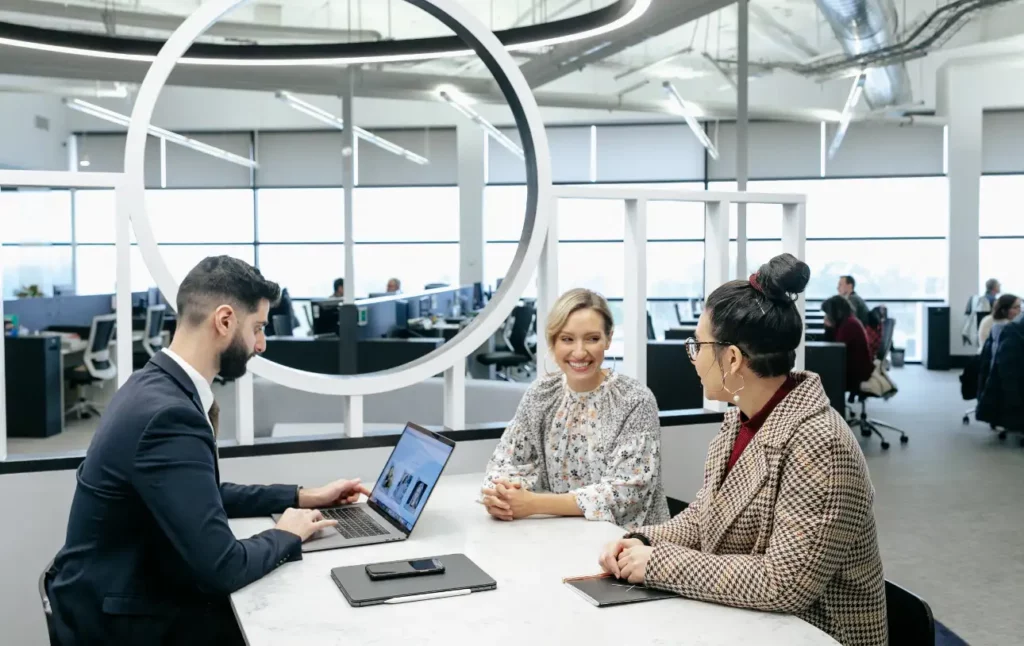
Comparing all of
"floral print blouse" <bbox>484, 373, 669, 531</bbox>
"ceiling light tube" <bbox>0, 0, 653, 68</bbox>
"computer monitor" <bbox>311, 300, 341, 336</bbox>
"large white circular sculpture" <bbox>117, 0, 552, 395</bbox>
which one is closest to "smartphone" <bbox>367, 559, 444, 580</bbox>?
"floral print blouse" <bbox>484, 373, 669, 531</bbox>

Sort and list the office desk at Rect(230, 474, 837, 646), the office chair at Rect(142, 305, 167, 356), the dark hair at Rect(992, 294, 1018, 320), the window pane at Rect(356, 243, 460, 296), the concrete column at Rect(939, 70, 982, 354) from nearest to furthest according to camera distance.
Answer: the office desk at Rect(230, 474, 837, 646) → the dark hair at Rect(992, 294, 1018, 320) → the office chair at Rect(142, 305, 167, 356) → the concrete column at Rect(939, 70, 982, 354) → the window pane at Rect(356, 243, 460, 296)

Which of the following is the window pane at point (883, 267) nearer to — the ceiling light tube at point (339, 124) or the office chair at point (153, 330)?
the ceiling light tube at point (339, 124)

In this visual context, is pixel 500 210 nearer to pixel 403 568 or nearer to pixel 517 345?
pixel 517 345

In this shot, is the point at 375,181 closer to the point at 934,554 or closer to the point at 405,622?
the point at 934,554

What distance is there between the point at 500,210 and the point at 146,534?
12.4 meters

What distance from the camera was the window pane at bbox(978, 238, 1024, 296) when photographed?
42.3 feet

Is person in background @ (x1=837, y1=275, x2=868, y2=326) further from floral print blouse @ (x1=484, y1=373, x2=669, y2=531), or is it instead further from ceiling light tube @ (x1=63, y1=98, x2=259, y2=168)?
ceiling light tube @ (x1=63, y1=98, x2=259, y2=168)

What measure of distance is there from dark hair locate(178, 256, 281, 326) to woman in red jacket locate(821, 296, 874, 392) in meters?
6.04

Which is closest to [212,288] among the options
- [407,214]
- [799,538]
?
[799,538]

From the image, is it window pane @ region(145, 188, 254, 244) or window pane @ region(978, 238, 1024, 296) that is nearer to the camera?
window pane @ region(978, 238, 1024, 296)

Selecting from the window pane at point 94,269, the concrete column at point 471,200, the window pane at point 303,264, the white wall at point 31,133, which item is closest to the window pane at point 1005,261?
the concrete column at point 471,200

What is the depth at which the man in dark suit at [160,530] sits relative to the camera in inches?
69.8

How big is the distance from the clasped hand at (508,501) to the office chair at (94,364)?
720 centimetres

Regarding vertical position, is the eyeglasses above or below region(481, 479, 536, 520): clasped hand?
above
